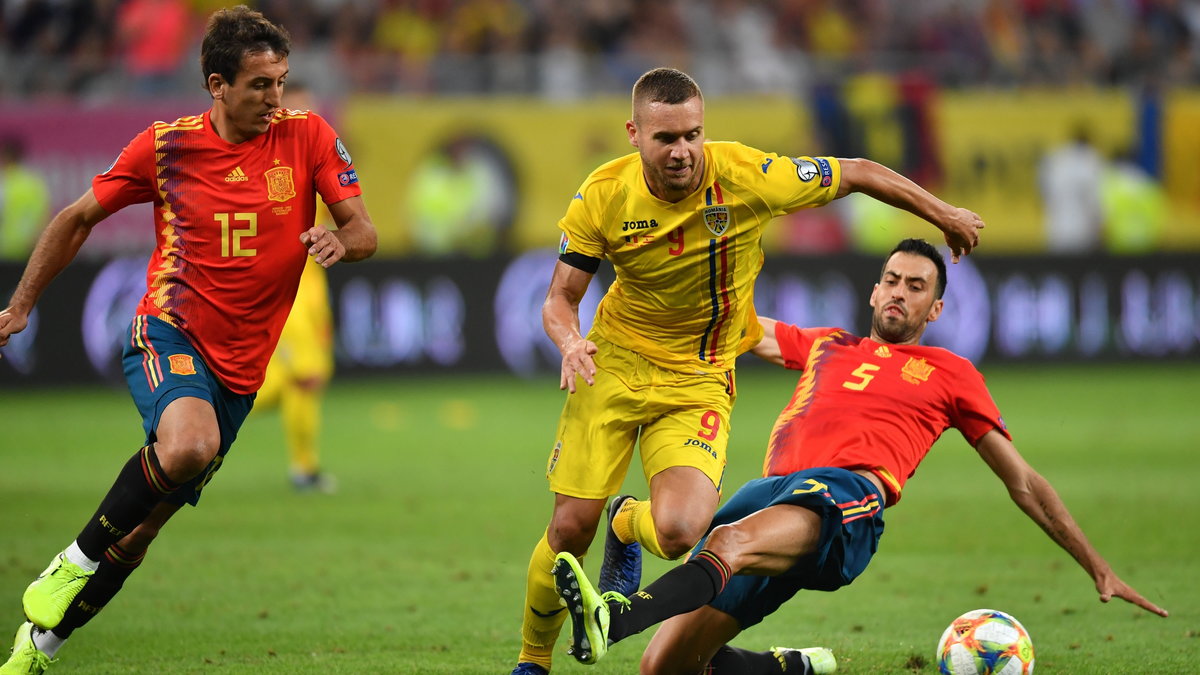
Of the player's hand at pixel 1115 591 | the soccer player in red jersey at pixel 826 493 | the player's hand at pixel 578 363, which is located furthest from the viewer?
the player's hand at pixel 1115 591

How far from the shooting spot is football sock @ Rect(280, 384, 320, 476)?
11.2 meters

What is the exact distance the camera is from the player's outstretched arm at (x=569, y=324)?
214 inches

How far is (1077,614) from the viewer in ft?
24.1

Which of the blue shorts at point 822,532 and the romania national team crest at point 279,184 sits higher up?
the romania national team crest at point 279,184

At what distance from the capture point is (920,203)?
19.5 feet

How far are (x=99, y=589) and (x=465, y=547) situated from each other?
351 cm

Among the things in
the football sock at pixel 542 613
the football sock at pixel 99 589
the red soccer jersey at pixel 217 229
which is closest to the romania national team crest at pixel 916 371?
the football sock at pixel 542 613

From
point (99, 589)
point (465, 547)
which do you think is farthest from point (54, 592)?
point (465, 547)

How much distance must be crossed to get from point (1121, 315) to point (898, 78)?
442 cm

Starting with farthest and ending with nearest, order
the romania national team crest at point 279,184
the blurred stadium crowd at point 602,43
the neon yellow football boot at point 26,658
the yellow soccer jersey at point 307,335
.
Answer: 1. the blurred stadium crowd at point 602,43
2. the yellow soccer jersey at point 307,335
3. the romania national team crest at point 279,184
4. the neon yellow football boot at point 26,658

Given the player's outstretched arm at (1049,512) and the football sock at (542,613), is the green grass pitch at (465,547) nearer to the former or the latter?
the football sock at (542,613)

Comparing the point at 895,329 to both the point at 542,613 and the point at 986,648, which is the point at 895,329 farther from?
the point at 542,613

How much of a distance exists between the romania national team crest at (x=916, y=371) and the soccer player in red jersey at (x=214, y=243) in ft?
7.71

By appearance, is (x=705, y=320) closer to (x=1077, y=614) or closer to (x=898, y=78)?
(x=1077, y=614)
